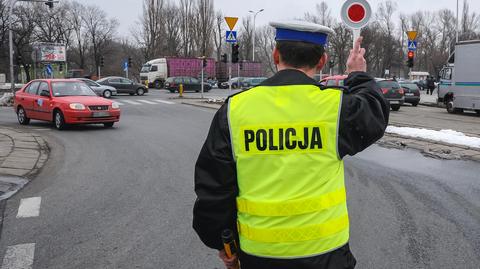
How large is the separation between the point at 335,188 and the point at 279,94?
47cm

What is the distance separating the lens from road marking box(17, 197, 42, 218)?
566cm

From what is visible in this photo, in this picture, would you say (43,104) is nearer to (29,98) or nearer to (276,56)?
(29,98)

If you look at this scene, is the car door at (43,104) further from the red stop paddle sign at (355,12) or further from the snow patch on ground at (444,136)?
the snow patch on ground at (444,136)

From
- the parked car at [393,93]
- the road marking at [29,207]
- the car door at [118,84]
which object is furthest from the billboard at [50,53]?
the road marking at [29,207]

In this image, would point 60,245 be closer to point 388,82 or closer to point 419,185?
point 419,185

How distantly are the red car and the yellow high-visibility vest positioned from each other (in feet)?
41.6

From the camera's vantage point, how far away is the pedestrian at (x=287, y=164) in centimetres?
201

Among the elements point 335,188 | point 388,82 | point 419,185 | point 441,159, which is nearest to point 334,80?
point 388,82

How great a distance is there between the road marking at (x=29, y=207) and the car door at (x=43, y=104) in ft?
28.7

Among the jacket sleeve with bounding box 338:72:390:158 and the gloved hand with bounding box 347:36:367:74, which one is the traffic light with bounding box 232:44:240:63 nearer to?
the gloved hand with bounding box 347:36:367:74

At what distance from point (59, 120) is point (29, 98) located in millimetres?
1850

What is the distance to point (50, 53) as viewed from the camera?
55031 mm

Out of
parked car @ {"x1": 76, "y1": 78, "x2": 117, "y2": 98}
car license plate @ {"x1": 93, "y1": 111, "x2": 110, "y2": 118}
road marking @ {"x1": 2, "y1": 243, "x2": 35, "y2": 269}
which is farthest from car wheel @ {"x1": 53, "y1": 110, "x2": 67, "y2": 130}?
parked car @ {"x1": 76, "y1": 78, "x2": 117, "y2": 98}

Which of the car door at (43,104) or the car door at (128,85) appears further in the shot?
the car door at (128,85)
